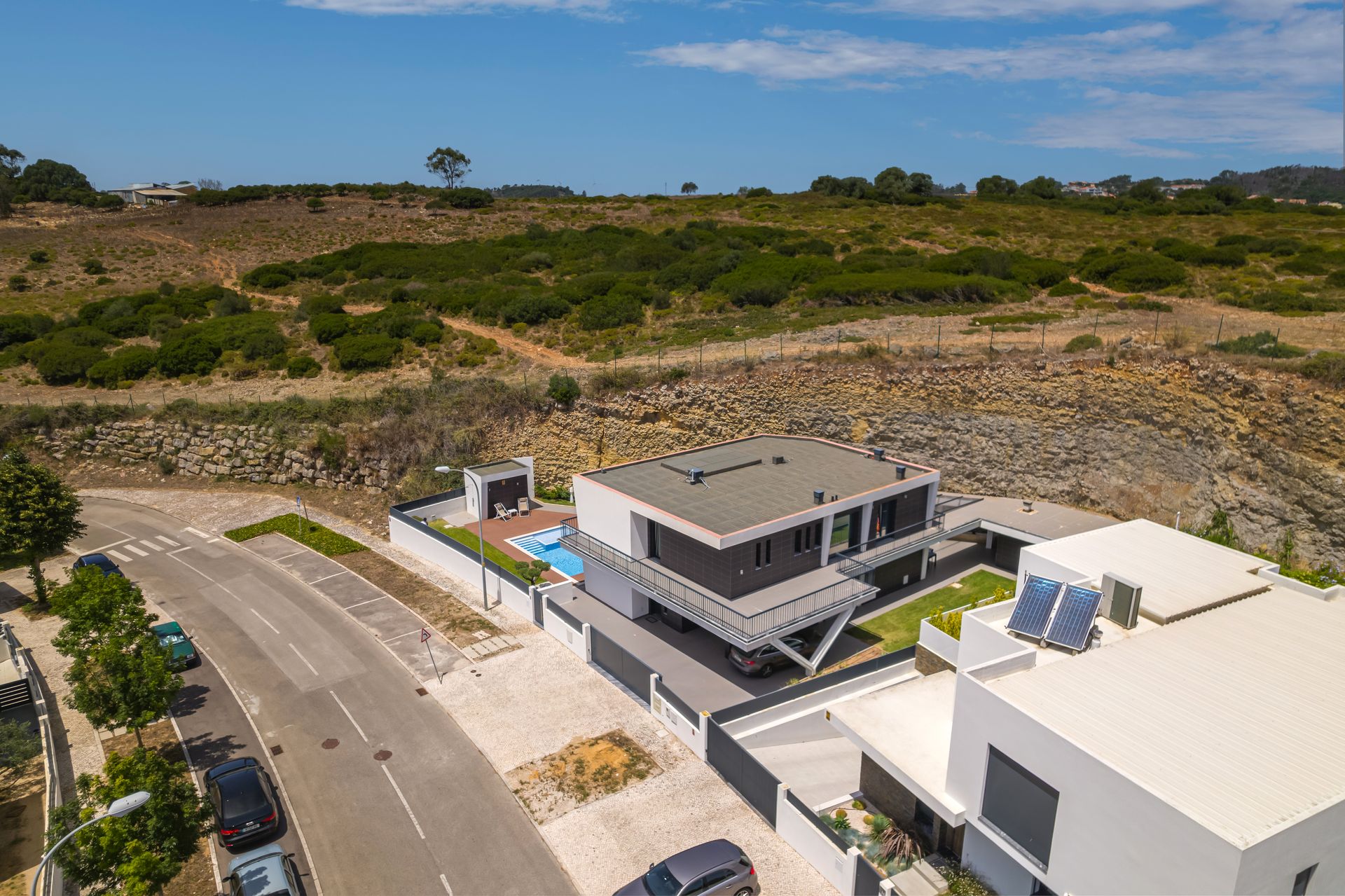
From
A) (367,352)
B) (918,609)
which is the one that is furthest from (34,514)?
(918,609)

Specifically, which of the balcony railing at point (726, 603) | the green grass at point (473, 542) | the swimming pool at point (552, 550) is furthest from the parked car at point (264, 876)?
the swimming pool at point (552, 550)

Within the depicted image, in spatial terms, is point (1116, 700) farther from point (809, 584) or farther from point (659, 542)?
point (659, 542)

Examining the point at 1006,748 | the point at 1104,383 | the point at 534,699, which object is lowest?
the point at 534,699

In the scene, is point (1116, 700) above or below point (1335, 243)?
below

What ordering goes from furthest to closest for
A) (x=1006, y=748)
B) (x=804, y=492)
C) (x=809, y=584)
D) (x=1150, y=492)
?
(x=1150, y=492), (x=804, y=492), (x=809, y=584), (x=1006, y=748)

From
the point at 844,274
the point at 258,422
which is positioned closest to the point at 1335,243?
the point at 844,274

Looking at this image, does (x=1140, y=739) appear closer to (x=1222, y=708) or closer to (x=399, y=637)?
(x=1222, y=708)

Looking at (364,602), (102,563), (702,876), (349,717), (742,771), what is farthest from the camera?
(102,563)
